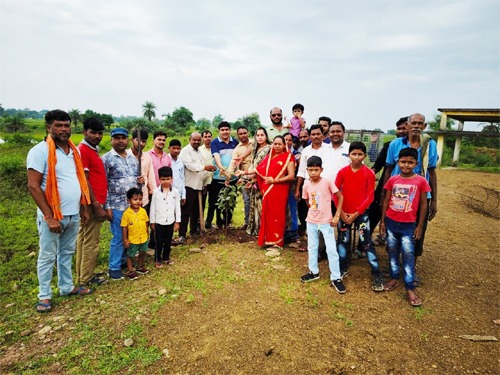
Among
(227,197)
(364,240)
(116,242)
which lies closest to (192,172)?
(227,197)

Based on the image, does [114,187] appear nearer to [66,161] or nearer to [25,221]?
[66,161]

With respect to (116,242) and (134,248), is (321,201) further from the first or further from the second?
(116,242)

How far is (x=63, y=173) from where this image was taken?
3145 mm

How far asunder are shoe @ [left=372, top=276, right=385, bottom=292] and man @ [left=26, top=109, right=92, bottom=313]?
11.7ft

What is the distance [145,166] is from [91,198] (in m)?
1.00

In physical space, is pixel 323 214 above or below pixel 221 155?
below

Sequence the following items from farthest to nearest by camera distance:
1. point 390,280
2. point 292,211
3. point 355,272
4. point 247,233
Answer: point 247,233 → point 292,211 → point 355,272 → point 390,280

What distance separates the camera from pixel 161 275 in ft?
13.1

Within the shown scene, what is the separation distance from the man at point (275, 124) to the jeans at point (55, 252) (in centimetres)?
354

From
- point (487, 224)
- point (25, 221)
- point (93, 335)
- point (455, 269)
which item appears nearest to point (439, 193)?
point (487, 224)

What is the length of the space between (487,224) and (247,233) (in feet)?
19.5

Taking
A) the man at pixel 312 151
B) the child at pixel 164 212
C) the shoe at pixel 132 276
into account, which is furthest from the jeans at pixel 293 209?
the shoe at pixel 132 276

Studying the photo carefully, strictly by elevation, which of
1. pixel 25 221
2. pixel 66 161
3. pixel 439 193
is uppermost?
pixel 66 161

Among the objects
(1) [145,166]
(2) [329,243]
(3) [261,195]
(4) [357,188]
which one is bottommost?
(2) [329,243]
